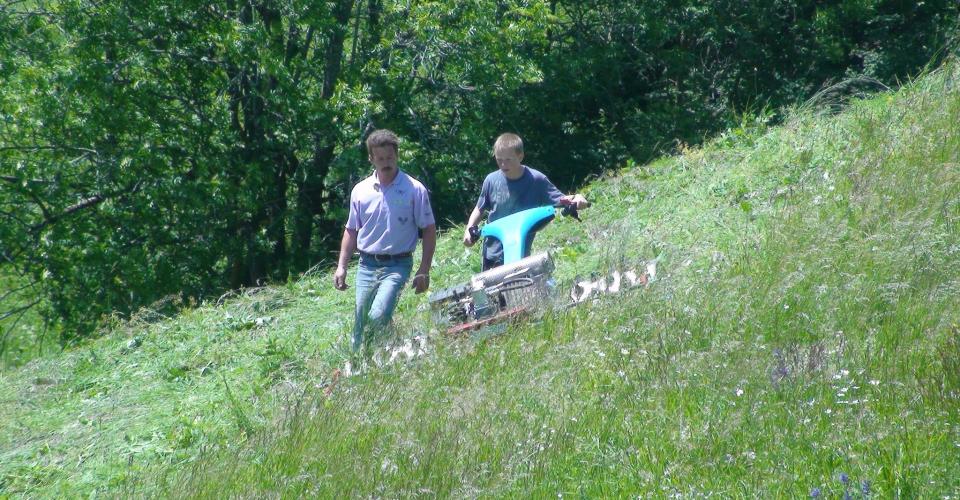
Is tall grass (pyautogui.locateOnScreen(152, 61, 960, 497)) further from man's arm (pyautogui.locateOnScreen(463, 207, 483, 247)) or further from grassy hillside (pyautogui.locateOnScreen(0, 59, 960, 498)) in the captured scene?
man's arm (pyautogui.locateOnScreen(463, 207, 483, 247))

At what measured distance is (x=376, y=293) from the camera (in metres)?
5.95

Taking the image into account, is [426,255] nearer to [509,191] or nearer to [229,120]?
[509,191]

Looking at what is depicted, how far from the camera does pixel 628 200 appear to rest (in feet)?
34.6

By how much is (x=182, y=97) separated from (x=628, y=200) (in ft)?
24.1

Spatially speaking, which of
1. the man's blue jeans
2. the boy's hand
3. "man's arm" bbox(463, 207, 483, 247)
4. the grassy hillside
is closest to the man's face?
the man's blue jeans

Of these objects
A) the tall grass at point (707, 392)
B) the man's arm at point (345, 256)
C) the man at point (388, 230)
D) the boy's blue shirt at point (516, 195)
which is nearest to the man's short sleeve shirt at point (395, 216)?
the man at point (388, 230)

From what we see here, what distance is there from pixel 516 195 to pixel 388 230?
40.2 inches

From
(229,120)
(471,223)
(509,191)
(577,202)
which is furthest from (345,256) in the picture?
(229,120)

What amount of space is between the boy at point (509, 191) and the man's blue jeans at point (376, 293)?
24.3 inches

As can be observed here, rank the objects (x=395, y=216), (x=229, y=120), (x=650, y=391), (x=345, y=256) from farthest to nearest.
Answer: (x=229, y=120), (x=345, y=256), (x=395, y=216), (x=650, y=391)

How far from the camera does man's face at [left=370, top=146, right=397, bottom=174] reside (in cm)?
590

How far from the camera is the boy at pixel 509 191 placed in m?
6.45

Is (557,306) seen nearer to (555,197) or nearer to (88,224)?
(555,197)

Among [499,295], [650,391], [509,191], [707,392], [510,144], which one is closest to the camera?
[707,392]
